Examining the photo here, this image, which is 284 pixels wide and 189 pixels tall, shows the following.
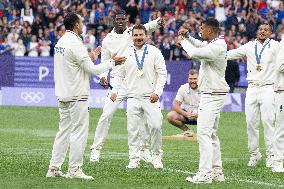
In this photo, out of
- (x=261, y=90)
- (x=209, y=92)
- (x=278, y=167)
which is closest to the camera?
(x=209, y=92)

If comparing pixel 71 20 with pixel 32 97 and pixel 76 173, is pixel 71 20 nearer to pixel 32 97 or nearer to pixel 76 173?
pixel 76 173

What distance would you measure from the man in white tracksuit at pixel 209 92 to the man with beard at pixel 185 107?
30.3 feet

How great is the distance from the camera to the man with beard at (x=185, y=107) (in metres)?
26.8

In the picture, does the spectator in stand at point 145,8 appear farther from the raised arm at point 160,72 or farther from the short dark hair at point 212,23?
the short dark hair at point 212,23

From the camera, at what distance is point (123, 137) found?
27.2 metres

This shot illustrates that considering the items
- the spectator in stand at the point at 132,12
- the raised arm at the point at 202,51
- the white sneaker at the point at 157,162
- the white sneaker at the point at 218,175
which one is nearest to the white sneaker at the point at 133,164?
the white sneaker at the point at 157,162

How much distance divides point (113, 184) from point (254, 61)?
5422 mm

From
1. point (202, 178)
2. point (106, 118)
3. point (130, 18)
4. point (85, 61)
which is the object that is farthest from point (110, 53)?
point (130, 18)

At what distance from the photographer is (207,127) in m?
17.0

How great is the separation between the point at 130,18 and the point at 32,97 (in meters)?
7.84

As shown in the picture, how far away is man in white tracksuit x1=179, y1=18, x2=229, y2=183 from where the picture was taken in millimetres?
16922

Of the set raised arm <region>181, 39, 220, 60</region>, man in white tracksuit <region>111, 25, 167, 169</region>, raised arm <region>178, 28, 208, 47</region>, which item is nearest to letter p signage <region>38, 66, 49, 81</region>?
man in white tracksuit <region>111, 25, 167, 169</region>

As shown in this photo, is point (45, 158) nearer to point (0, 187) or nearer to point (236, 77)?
point (0, 187)

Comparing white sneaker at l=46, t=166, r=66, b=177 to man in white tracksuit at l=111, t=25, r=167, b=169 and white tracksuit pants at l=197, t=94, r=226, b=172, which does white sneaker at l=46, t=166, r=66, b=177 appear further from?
white tracksuit pants at l=197, t=94, r=226, b=172
